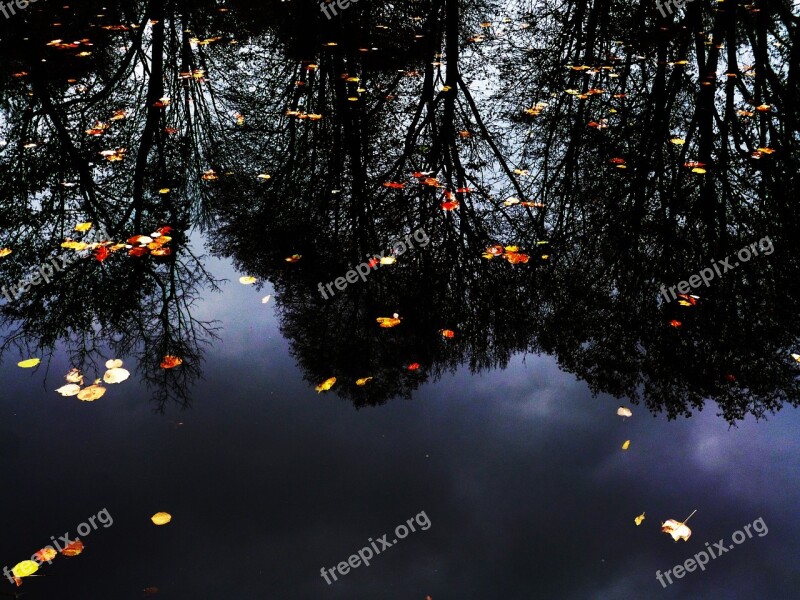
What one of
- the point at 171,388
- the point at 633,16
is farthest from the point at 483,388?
the point at 633,16

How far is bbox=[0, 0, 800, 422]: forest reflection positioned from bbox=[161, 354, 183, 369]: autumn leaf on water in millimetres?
90

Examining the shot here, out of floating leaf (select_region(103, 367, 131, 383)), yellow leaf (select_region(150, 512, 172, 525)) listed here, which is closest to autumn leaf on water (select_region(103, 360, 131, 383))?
floating leaf (select_region(103, 367, 131, 383))

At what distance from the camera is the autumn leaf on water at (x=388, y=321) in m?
4.72

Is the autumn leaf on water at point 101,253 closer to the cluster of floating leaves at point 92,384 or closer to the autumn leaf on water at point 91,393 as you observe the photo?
the cluster of floating leaves at point 92,384

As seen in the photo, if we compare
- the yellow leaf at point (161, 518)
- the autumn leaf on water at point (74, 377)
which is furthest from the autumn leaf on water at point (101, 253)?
the yellow leaf at point (161, 518)

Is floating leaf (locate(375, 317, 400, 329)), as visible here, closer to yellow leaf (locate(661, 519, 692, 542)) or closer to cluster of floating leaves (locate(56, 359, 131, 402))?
cluster of floating leaves (locate(56, 359, 131, 402))

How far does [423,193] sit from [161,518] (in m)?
4.43

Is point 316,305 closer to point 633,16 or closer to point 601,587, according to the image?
point 601,587

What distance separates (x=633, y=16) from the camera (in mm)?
12734

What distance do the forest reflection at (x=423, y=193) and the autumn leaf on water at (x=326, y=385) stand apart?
0.23 ft

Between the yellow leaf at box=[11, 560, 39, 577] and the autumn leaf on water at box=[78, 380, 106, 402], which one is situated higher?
the autumn leaf on water at box=[78, 380, 106, 402]

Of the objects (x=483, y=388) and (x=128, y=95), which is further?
(x=128, y=95)

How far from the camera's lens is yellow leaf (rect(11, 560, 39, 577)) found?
9.64ft

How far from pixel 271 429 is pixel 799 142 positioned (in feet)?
25.8
